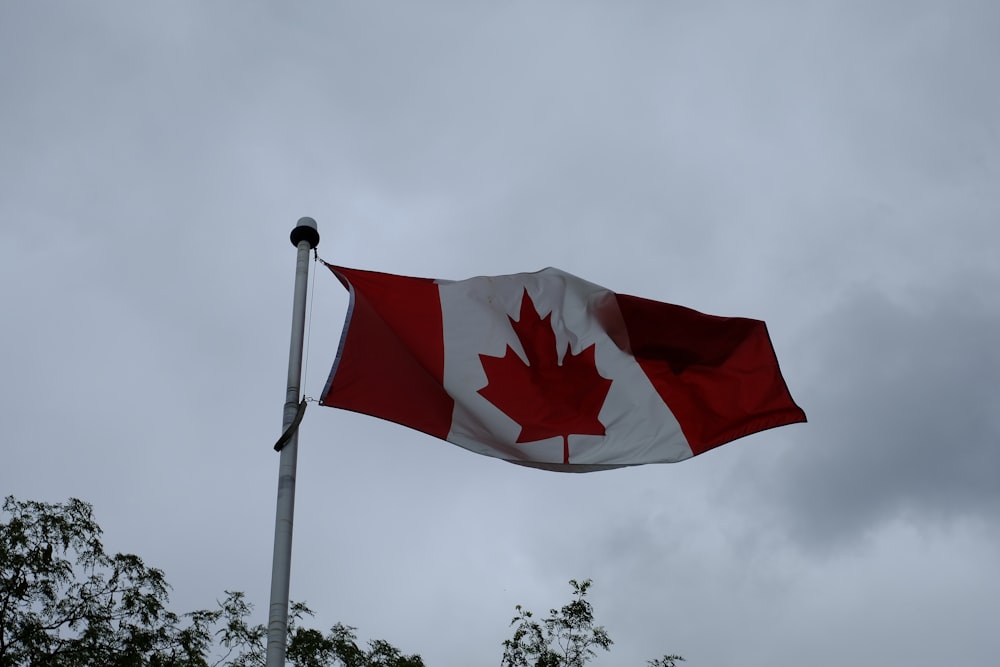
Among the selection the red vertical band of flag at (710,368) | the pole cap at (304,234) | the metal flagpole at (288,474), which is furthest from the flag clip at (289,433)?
the red vertical band of flag at (710,368)

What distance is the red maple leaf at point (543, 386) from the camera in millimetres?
12445

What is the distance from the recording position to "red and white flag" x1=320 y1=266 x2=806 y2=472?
39.0 feet

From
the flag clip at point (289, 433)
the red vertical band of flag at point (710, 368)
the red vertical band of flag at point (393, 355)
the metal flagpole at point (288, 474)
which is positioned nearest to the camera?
the metal flagpole at point (288, 474)

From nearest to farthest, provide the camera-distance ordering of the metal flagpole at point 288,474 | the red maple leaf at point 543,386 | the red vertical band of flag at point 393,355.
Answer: the metal flagpole at point 288,474
the red vertical band of flag at point 393,355
the red maple leaf at point 543,386

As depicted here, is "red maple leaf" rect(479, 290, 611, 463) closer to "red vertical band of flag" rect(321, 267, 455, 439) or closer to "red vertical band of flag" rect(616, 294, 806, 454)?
"red vertical band of flag" rect(321, 267, 455, 439)

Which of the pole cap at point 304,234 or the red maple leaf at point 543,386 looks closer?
the pole cap at point 304,234

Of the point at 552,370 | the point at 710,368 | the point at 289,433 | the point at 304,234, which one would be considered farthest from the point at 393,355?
the point at 710,368

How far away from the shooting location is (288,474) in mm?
10164

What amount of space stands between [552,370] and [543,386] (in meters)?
0.31

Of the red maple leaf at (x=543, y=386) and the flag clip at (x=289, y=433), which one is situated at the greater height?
the red maple leaf at (x=543, y=386)

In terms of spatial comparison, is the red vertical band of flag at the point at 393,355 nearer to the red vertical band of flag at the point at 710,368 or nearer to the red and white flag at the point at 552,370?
the red and white flag at the point at 552,370

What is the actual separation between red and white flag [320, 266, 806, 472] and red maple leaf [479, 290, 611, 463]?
0.6 inches

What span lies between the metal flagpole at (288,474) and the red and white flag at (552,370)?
464 millimetres

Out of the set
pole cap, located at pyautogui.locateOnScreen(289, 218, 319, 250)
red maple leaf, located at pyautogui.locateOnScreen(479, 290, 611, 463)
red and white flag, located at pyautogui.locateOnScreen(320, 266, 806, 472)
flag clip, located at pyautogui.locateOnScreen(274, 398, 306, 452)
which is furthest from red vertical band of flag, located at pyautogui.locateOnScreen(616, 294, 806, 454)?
flag clip, located at pyautogui.locateOnScreen(274, 398, 306, 452)
